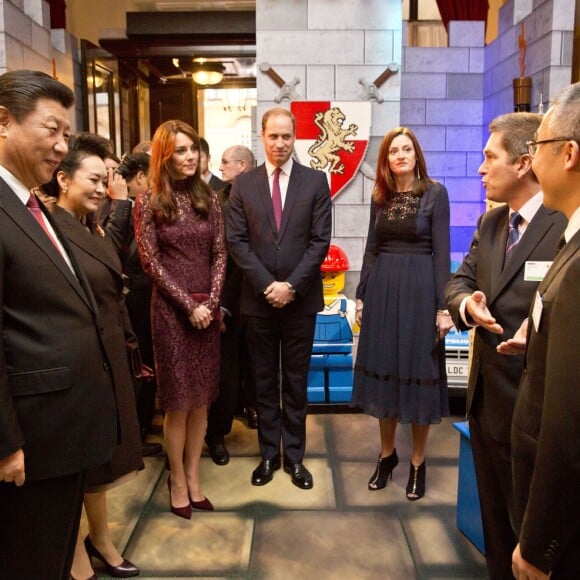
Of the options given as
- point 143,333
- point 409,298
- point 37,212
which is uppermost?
point 37,212

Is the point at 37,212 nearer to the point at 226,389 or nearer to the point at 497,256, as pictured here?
the point at 497,256

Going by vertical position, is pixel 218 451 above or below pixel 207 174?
below

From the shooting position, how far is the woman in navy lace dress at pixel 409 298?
110 inches

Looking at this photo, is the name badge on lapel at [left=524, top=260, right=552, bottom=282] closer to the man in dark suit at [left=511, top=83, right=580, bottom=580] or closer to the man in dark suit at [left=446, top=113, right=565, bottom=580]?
the man in dark suit at [left=446, top=113, right=565, bottom=580]

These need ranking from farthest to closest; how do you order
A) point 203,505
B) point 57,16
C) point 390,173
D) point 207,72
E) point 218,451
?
point 207,72 < point 57,16 < point 218,451 < point 390,173 < point 203,505

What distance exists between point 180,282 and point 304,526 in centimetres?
117

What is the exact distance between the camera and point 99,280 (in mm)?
1956

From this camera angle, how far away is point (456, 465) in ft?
10.5

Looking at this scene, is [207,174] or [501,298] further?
[207,174]

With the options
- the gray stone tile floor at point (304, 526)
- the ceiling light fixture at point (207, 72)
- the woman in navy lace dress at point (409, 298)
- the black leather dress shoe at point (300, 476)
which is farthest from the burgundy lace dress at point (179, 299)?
the ceiling light fixture at point (207, 72)

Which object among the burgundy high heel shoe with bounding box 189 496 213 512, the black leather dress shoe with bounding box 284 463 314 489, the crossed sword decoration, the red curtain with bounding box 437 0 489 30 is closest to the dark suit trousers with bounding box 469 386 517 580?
the black leather dress shoe with bounding box 284 463 314 489

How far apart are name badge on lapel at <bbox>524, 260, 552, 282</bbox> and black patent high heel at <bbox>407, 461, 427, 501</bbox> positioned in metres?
1.49

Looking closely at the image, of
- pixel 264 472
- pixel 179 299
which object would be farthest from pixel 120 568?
pixel 179 299

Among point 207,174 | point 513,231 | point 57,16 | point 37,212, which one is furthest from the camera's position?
point 57,16
